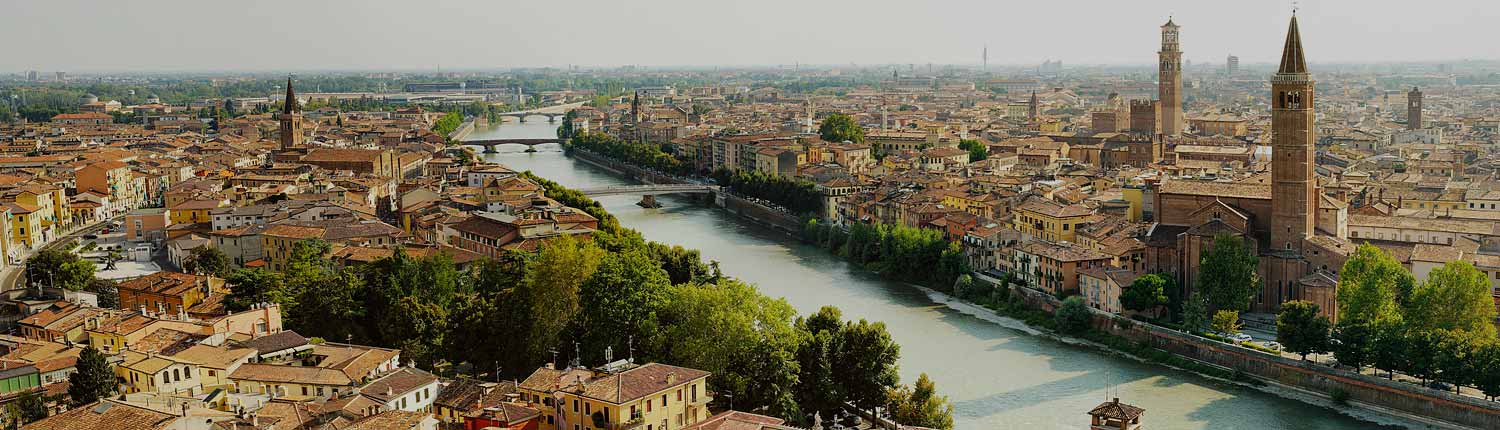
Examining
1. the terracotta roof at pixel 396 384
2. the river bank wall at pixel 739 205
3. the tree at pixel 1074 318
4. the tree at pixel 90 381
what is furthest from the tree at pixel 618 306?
the river bank wall at pixel 739 205

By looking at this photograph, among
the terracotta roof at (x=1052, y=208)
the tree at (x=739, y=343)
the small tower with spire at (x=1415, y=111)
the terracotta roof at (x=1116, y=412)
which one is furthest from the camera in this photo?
the small tower with spire at (x=1415, y=111)

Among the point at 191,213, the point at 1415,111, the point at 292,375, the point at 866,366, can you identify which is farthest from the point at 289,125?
the point at 1415,111

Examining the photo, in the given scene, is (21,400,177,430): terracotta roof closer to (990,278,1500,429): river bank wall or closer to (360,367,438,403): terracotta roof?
(360,367,438,403): terracotta roof

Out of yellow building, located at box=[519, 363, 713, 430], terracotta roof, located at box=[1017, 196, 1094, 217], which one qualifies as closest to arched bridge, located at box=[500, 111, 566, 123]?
terracotta roof, located at box=[1017, 196, 1094, 217]

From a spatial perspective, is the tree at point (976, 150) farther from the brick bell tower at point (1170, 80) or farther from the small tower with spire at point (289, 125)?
the small tower with spire at point (289, 125)

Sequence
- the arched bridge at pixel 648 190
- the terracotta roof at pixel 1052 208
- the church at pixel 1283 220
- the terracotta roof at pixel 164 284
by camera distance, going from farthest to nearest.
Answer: the arched bridge at pixel 648 190, the terracotta roof at pixel 1052 208, the church at pixel 1283 220, the terracotta roof at pixel 164 284

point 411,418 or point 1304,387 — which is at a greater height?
point 411,418

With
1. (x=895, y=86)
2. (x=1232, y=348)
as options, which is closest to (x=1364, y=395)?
(x=1232, y=348)

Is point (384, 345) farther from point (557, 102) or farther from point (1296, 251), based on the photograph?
point (557, 102)

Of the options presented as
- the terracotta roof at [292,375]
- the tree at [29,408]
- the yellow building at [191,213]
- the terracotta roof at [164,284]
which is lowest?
the tree at [29,408]
